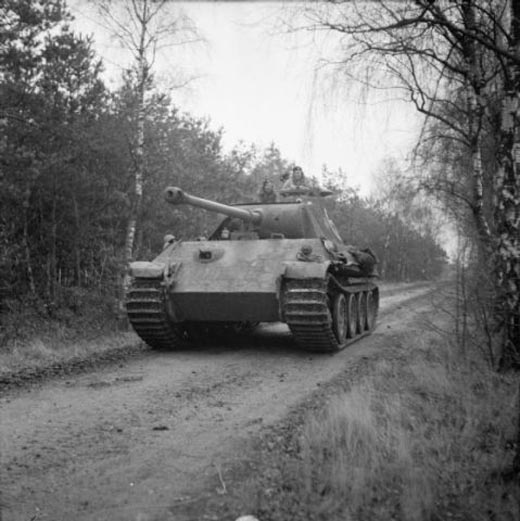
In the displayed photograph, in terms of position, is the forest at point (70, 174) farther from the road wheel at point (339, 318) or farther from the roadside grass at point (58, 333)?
the road wheel at point (339, 318)

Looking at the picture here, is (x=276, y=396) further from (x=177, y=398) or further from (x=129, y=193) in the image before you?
(x=129, y=193)

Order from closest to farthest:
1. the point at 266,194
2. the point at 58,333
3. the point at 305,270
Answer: the point at 305,270 → the point at 58,333 → the point at 266,194

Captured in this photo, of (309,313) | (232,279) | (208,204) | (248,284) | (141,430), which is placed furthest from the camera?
(208,204)

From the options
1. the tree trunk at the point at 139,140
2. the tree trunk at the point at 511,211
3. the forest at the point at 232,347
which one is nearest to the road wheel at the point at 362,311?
the forest at the point at 232,347

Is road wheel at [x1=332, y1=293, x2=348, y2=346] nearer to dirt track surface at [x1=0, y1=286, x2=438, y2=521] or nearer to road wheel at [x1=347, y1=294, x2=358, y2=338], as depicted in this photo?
road wheel at [x1=347, y1=294, x2=358, y2=338]

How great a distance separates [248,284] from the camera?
338 inches

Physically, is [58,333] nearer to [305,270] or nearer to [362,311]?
[305,270]

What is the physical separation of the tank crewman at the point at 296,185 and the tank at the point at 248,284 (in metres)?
1.48

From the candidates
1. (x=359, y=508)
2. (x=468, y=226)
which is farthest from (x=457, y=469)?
(x=468, y=226)

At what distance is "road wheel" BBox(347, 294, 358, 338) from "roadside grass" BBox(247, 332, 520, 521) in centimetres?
432

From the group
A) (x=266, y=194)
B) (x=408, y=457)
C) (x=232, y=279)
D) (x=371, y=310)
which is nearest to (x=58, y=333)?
(x=232, y=279)

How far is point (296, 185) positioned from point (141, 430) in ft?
26.1

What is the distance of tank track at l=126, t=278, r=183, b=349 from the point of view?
867 cm

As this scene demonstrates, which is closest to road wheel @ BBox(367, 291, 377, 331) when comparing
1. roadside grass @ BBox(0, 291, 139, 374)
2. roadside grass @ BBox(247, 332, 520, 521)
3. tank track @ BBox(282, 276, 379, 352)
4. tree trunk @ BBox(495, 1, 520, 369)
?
tank track @ BBox(282, 276, 379, 352)
